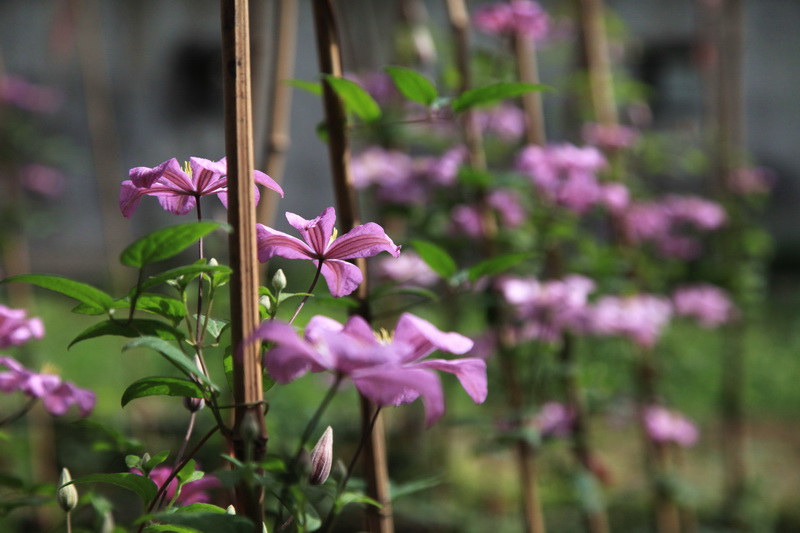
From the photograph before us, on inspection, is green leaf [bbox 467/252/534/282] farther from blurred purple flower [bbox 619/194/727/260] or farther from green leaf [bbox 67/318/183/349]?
blurred purple flower [bbox 619/194/727/260]

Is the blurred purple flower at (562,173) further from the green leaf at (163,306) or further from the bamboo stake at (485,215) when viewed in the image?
the green leaf at (163,306)

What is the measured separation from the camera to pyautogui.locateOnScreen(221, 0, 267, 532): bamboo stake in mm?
397

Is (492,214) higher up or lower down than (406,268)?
higher up

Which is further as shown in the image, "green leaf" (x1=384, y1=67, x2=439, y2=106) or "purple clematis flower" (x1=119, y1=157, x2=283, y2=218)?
"green leaf" (x1=384, y1=67, x2=439, y2=106)

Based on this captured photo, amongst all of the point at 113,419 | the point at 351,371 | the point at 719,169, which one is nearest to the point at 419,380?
the point at 351,371

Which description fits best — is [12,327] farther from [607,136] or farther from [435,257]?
[607,136]

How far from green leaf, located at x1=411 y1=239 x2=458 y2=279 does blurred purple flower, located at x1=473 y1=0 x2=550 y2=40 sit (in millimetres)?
770

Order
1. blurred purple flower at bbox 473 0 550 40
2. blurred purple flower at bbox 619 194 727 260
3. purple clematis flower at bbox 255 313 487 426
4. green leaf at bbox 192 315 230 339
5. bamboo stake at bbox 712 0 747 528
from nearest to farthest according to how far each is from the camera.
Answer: purple clematis flower at bbox 255 313 487 426
green leaf at bbox 192 315 230 339
blurred purple flower at bbox 473 0 550 40
blurred purple flower at bbox 619 194 727 260
bamboo stake at bbox 712 0 747 528

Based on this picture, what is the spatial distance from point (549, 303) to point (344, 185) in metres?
0.57

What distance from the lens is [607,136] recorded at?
→ 1.55m

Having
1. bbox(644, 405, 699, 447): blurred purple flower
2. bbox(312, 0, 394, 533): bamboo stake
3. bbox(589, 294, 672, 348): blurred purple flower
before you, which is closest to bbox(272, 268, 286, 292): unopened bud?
bbox(312, 0, 394, 533): bamboo stake

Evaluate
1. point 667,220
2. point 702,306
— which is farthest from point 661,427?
point 667,220

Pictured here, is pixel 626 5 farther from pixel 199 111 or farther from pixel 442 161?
pixel 442 161

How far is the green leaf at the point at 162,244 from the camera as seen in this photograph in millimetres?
373
